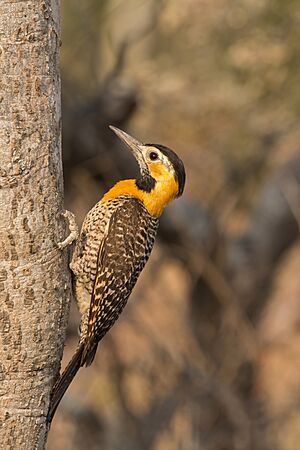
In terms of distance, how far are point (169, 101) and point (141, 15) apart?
86cm

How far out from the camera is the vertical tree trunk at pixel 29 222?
Answer: 3.56 meters

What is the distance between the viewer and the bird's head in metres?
5.11

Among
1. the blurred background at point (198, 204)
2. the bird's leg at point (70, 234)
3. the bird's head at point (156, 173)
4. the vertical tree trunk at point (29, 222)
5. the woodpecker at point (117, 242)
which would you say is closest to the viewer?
the vertical tree trunk at point (29, 222)

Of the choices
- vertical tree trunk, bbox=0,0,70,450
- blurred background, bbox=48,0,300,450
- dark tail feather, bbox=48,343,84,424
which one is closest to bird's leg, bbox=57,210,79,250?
vertical tree trunk, bbox=0,0,70,450

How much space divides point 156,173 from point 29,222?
1561 millimetres

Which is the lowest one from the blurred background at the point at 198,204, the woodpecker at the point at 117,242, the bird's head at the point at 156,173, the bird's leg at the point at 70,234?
the blurred background at the point at 198,204

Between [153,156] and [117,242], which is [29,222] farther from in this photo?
[153,156]

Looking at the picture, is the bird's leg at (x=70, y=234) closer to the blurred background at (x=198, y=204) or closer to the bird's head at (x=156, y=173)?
the bird's head at (x=156, y=173)

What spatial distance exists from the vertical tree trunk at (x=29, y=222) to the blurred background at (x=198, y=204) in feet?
11.6

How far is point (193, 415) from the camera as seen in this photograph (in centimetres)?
816

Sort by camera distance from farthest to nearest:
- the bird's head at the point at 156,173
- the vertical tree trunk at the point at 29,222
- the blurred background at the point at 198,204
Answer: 1. the blurred background at the point at 198,204
2. the bird's head at the point at 156,173
3. the vertical tree trunk at the point at 29,222

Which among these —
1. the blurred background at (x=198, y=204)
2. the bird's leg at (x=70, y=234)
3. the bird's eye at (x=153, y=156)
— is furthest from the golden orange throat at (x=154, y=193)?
the blurred background at (x=198, y=204)

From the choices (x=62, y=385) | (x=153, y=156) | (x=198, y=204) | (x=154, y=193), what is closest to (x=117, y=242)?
(x=154, y=193)

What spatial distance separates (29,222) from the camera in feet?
12.2
